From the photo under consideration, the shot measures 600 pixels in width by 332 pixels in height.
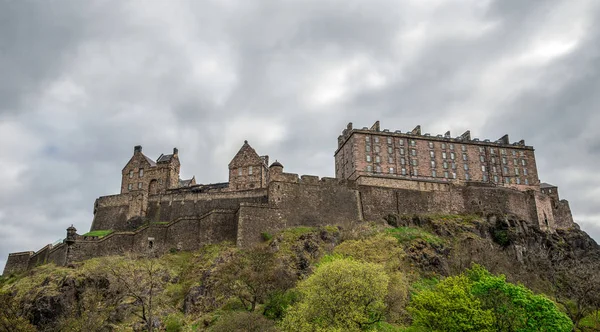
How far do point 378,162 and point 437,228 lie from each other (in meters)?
15.2

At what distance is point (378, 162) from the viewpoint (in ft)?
236

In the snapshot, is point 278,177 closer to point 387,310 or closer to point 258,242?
point 258,242

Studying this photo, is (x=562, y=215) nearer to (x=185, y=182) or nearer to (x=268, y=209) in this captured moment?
(x=268, y=209)

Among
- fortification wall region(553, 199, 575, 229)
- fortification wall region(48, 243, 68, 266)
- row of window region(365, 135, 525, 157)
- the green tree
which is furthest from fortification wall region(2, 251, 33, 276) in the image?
fortification wall region(553, 199, 575, 229)

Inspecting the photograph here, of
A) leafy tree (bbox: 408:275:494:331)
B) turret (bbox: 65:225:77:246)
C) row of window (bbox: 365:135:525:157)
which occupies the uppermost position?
row of window (bbox: 365:135:525:157)

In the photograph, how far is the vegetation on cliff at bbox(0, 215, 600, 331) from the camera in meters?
34.4

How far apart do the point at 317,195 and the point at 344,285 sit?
25572 millimetres

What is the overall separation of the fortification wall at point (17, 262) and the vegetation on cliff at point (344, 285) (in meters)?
2.55

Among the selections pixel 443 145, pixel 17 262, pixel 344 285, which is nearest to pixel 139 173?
pixel 17 262

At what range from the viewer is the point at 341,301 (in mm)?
34188

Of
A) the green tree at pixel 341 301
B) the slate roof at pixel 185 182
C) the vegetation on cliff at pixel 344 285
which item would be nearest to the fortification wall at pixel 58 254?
the vegetation on cliff at pixel 344 285

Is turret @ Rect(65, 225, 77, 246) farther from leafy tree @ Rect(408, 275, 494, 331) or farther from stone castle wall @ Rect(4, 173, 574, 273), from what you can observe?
leafy tree @ Rect(408, 275, 494, 331)

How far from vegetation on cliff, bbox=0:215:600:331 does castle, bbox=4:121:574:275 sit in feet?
7.67

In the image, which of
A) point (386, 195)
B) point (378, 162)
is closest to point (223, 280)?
point (386, 195)
